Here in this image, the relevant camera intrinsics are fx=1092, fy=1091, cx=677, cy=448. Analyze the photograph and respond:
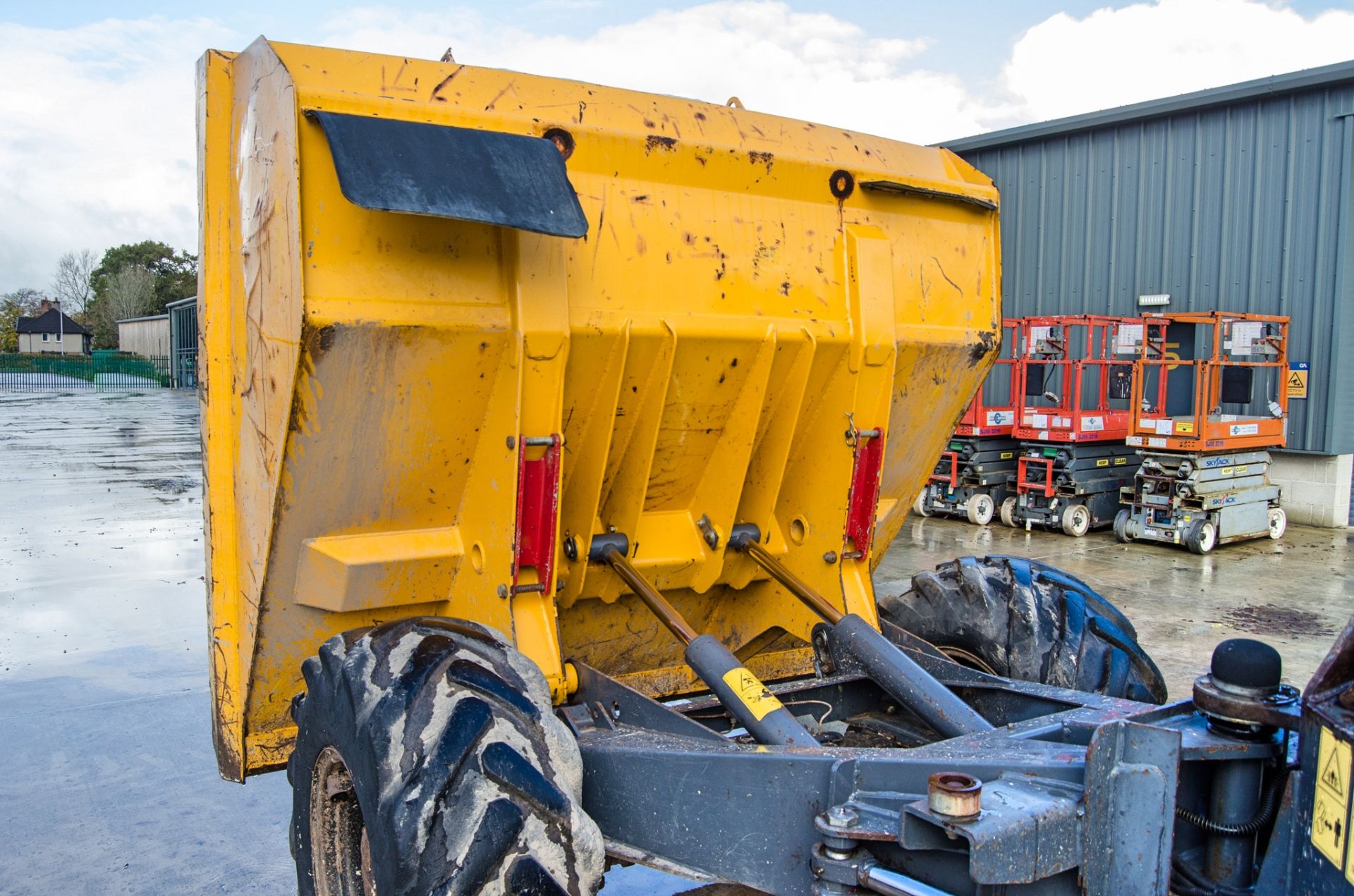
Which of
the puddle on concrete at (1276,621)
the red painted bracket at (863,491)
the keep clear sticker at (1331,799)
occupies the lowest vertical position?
the puddle on concrete at (1276,621)

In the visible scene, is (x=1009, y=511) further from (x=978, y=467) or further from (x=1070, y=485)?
(x=1070, y=485)

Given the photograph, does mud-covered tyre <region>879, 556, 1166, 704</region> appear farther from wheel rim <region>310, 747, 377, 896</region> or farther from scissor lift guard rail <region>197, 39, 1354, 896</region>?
wheel rim <region>310, 747, 377, 896</region>

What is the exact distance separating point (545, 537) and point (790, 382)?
3.07 ft

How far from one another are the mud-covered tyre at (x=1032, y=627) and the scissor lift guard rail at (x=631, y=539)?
15mm

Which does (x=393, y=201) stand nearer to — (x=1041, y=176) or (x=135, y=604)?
(x=135, y=604)

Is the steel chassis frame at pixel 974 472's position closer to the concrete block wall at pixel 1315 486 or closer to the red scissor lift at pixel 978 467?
the red scissor lift at pixel 978 467

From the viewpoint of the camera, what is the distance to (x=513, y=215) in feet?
8.18

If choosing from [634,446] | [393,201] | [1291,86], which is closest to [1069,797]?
[634,446]

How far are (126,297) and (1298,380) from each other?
7621cm

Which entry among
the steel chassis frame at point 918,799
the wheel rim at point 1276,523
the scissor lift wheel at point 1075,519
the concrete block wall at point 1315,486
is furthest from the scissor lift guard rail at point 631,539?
the concrete block wall at point 1315,486

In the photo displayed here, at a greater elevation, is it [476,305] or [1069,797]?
[476,305]

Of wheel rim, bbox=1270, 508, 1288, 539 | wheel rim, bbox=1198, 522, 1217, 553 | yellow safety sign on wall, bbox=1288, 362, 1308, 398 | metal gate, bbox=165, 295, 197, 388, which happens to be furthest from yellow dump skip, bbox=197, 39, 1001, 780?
metal gate, bbox=165, 295, 197, 388

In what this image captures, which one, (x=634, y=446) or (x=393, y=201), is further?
(x=634, y=446)

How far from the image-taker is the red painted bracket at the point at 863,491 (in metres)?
3.36
